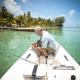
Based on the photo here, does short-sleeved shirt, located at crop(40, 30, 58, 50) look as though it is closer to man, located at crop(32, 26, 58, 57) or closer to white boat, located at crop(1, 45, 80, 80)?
man, located at crop(32, 26, 58, 57)

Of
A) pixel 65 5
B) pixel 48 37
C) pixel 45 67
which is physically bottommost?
pixel 45 67

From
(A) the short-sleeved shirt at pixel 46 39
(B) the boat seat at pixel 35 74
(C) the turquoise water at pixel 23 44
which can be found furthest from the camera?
(C) the turquoise water at pixel 23 44

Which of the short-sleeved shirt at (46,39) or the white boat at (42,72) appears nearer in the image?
the white boat at (42,72)

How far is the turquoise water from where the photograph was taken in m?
3.78

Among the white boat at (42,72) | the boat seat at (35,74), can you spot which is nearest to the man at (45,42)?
the white boat at (42,72)

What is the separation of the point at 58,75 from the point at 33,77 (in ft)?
0.75

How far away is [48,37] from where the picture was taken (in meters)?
2.31

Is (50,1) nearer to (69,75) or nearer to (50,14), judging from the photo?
(50,14)

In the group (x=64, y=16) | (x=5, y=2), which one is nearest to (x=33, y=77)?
(x=5, y=2)

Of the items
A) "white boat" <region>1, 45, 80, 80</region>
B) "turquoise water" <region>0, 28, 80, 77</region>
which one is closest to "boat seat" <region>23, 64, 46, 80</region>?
"white boat" <region>1, 45, 80, 80</region>

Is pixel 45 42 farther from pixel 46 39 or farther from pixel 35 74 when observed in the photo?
pixel 35 74

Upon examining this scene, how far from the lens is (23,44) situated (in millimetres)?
5980

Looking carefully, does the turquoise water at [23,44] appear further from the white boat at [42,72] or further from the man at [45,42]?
the white boat at [42,72]

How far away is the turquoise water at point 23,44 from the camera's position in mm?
3779
